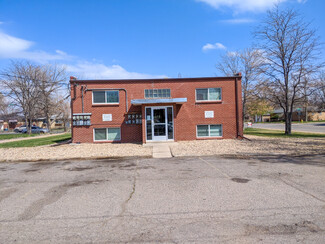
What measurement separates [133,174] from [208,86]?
10.3 metres

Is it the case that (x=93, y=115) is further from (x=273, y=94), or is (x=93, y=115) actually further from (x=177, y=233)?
(x=273, y=94)

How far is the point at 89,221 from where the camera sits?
3.62 meters

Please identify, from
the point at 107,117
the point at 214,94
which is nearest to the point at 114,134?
the point at 107,117

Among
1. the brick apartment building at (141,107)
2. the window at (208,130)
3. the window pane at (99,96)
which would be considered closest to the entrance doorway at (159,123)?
the brick apartment building at (141,107)

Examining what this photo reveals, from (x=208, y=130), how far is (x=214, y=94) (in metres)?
2.49

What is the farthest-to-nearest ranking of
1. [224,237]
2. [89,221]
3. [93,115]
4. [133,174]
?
[93,115] → [133,174] → [89,221] → [224,237]

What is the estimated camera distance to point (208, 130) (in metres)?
15.6

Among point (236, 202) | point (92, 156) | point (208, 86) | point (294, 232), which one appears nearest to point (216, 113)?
point (208, 86)

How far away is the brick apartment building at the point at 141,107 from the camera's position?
1499 centimetres

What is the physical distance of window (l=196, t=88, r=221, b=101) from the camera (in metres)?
15.5

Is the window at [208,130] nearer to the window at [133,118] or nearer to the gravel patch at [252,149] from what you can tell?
the gravel patch at [252,149]

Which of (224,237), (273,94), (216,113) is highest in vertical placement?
(273,94)

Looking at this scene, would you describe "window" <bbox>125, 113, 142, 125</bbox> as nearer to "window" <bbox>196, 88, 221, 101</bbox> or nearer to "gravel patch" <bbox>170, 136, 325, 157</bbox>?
"gravel patch" <bbox>170, 136, 325, 157</bbox>

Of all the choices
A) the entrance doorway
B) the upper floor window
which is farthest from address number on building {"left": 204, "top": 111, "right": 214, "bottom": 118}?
the upper floor window
